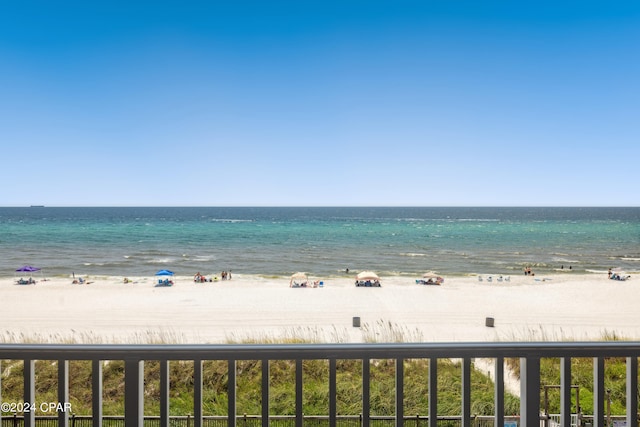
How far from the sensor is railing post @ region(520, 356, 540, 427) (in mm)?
1379

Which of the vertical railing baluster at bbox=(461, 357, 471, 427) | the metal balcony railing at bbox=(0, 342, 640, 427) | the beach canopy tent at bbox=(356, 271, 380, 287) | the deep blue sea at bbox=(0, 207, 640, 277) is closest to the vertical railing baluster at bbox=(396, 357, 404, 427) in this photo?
the metal balcony railing at bbox=(0, 342, 640, 427)

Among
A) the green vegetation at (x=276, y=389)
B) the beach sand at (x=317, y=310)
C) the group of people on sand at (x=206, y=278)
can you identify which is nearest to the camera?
the green vegetation at (x=276, y=389)

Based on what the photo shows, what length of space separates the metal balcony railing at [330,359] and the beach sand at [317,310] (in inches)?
286

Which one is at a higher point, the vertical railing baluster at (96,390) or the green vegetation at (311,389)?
the vertical railing baluster at (96,390)

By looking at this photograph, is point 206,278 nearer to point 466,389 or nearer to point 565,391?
point 466,389

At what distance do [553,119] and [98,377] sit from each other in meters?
23.9

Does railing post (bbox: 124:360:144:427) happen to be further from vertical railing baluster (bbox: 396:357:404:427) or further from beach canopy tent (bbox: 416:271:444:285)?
beach canopy tent (bbox: 416:271:444:285)

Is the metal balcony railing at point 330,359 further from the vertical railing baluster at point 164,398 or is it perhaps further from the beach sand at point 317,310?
the beach sand at point 317,310

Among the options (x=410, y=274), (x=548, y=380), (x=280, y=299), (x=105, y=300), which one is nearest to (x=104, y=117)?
(x=105, y=300)

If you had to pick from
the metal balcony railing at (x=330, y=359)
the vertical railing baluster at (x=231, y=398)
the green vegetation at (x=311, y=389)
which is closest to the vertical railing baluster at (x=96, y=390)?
the metal balcony railing at (x=330, y=359)

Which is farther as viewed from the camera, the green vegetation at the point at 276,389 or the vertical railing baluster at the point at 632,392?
the green vegetation at the point at 276,389

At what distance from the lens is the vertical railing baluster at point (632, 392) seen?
1393mm

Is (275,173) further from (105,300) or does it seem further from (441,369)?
(441,369)

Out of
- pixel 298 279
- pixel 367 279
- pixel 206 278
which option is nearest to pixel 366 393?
pixel 367 279
